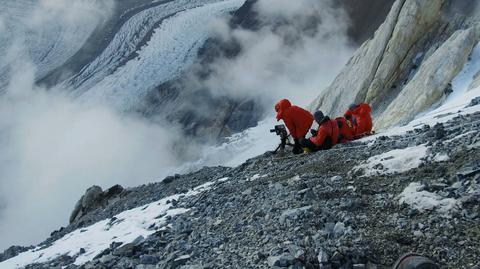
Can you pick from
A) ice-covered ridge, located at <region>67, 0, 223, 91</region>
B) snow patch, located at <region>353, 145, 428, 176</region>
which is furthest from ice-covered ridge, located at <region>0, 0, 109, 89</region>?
snow patch, located at <region>353, 145, 428, 176</region>

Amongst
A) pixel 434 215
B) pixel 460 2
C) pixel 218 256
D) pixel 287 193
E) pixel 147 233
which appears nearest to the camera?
pixel 434 215

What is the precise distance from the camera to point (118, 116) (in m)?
31.1

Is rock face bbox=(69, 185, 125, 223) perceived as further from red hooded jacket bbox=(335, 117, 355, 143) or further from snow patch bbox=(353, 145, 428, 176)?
snow patch bbox=(353, 145, 428, 176)

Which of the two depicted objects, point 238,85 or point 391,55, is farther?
point 238,85

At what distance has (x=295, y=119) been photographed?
9.86m

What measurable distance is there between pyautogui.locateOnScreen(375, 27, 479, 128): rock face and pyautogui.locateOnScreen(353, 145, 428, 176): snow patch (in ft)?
21.7

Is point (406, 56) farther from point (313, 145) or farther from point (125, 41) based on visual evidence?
point (125, 41)

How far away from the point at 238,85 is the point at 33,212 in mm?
14448

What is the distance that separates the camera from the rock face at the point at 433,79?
1320 centimetres

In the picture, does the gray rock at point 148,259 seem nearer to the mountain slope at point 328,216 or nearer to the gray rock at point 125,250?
the mountain slope at point 328,216

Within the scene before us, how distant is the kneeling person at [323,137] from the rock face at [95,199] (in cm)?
699

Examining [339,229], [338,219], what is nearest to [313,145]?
[338,219]

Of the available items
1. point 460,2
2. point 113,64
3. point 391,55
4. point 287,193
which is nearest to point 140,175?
point 113,64

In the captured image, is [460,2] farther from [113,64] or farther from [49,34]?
[49,34]
